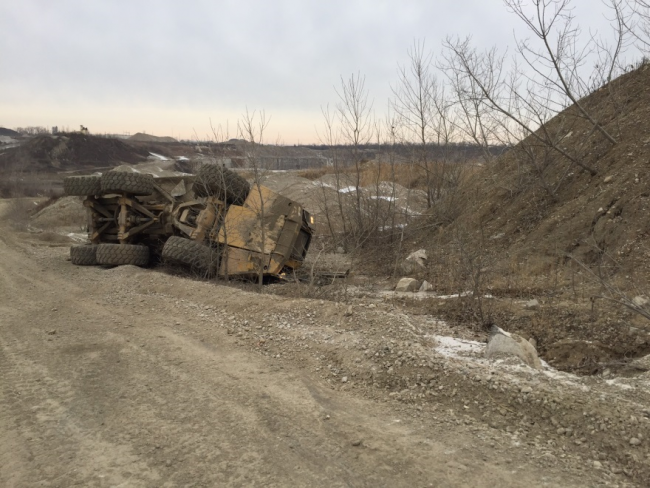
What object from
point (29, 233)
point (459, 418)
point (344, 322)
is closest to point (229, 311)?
point (344, 322)

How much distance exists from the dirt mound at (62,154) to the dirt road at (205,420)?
5144 centimetres

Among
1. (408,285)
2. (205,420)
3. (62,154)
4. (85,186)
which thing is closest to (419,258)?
(408,285)

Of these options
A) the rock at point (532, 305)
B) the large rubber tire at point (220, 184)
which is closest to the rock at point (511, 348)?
the rock at point (532, 305)

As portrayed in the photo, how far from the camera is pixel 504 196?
1341cm

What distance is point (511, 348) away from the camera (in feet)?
16.0

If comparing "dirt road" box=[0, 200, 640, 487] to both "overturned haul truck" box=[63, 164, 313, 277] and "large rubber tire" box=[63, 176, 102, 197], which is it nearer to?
"overturned haul truck" box=[63, 164, 313, 277]

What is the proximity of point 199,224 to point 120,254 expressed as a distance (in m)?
1.91

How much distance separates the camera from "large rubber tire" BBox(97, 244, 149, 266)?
34.5 feet

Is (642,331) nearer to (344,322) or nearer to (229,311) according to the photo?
(344,322)

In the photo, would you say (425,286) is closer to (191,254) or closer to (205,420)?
(191,254)

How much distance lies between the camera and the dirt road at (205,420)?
3.24 m

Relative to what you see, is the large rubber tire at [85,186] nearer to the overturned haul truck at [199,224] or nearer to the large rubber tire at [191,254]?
the overturned haul truck at [199,224]

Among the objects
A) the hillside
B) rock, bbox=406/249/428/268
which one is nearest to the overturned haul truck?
rock, bbox=406/249/428/268

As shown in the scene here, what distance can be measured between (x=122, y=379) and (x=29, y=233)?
17.7 metres
